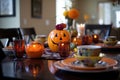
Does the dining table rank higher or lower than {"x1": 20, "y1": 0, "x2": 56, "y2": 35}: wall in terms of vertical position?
lower

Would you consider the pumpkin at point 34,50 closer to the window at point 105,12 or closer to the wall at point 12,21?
the wall at point 12,21

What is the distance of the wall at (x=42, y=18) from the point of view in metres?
5.00

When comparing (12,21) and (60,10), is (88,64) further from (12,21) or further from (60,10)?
(60,10)

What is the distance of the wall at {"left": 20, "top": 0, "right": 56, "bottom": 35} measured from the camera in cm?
500

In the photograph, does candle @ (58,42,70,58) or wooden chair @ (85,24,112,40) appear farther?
wooden chair @ (85,24,112,40)

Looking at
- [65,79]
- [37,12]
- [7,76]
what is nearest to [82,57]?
[65,79]

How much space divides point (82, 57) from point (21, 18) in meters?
4.07

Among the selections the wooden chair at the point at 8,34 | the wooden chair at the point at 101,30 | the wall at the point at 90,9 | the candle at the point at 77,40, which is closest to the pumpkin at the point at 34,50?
the candle at the point at 77,40

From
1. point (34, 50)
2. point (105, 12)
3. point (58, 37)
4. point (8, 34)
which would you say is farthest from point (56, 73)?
point (105, 12)

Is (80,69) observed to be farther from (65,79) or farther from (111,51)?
(111,51)

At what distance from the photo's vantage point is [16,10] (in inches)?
191

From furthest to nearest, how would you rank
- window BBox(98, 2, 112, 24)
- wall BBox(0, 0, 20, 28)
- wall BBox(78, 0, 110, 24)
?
window BBox(98, 2, 112, 24), wall BBox(78, 0, 110, 24), wall BBox(0, 0, 20, 28)

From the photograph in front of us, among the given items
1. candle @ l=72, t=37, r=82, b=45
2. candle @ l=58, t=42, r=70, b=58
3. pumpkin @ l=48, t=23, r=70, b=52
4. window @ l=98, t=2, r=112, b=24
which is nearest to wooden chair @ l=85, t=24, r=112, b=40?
candle @ l=72, t=37, r=82, b=45

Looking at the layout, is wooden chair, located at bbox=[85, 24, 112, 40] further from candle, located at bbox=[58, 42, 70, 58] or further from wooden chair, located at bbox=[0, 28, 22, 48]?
candle, located at bbox=[58, 42, 70, 58]
